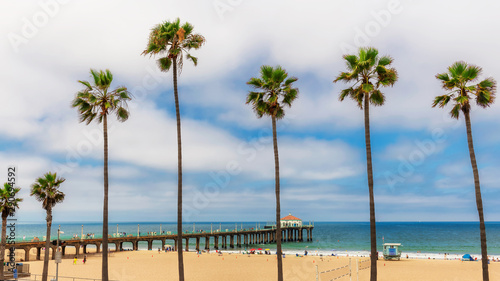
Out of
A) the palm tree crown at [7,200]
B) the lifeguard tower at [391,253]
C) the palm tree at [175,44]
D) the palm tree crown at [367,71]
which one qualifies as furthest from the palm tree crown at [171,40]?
the lifeguard tower at [391,253]

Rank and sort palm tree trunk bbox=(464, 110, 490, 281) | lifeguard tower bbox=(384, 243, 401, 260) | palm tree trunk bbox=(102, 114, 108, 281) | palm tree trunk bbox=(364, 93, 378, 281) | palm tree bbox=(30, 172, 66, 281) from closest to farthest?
palm tree trunk bbox=(364, 93, 378, 281) → palm tree trunk bbox=(464, 110, 490, 281) → palm tree trunk bbox=(102, 114, 108, 281) → palm tree bbox=(30, 172, 66, 281) → lifeguard tower bbox=(384, 243, 401, 260)

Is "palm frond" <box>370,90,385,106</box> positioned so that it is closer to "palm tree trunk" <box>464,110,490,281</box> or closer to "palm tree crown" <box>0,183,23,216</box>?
"palm tree trunk" <box>464,110,490,281</box>

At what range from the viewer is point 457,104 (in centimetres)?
1862

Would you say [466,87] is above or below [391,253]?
above

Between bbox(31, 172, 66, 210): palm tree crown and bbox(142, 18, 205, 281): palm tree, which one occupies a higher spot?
bbox(142, 18, 205, 281): palm tree

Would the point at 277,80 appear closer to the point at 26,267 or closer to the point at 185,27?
the point at 185,27

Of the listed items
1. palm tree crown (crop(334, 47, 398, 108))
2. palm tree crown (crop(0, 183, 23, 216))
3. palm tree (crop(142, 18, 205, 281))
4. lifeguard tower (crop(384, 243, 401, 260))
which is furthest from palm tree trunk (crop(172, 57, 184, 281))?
lifeguard tower (crop(384, 243, 401, 260))

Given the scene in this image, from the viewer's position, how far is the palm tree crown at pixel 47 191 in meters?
27.3

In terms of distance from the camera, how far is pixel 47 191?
27.5 m

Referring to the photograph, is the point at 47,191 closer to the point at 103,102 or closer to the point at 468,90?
the point at 103,102

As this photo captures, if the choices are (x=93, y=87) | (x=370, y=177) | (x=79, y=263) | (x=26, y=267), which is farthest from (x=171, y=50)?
(x=79, y=263)

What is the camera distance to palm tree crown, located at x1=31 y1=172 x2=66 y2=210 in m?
27.3

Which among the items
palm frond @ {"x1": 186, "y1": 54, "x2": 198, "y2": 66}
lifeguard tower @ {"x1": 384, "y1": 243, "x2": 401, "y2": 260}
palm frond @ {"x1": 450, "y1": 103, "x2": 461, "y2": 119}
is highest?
palm frond @ {"x1": 186, "y1": 54, "x2": 198, "y2": 66}

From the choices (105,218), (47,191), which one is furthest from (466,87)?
(47,191)
